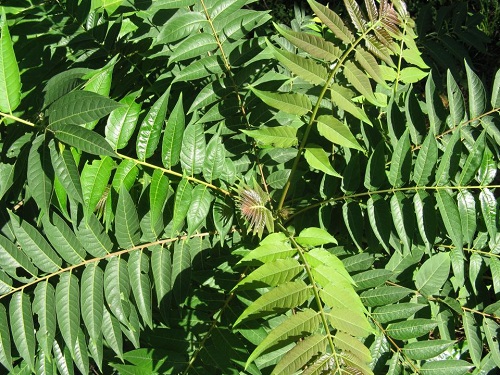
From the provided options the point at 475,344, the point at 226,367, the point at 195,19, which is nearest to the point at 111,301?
the point at 226,367

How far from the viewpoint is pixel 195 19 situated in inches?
78.7

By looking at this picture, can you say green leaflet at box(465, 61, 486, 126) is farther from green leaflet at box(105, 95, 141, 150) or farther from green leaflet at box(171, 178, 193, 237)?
green leaflet at box(105, 95, 141, 150)

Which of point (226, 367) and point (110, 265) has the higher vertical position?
point (110, 265)

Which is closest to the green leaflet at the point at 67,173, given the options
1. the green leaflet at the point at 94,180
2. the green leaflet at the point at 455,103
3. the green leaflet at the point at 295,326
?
the green leaflet at the point at 94,180

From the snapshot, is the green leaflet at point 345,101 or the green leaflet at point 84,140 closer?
the green leaflet at point 84,140

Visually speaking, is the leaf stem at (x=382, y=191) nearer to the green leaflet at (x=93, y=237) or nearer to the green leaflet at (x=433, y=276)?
the green leaflet at (x=433, y=276)

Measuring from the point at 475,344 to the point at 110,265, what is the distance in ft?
4.50

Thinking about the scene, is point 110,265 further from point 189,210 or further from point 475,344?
point 475,344

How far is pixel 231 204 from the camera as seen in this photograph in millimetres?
1889

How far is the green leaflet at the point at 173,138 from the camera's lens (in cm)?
173

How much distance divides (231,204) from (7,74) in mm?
808

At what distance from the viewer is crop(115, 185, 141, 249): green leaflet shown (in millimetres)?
1655

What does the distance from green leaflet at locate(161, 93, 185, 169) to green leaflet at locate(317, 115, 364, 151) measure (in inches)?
17.4

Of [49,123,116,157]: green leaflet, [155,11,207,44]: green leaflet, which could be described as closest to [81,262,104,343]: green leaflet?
[49,123,116,157]: green leaflet
